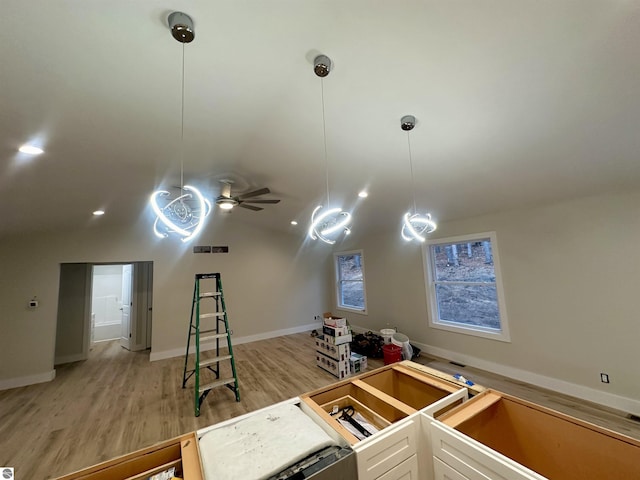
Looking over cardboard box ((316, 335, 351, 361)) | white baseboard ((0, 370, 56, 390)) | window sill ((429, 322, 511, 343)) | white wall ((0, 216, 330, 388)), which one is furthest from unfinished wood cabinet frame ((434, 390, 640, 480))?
white baseboard ((0, 370, 56, 390))

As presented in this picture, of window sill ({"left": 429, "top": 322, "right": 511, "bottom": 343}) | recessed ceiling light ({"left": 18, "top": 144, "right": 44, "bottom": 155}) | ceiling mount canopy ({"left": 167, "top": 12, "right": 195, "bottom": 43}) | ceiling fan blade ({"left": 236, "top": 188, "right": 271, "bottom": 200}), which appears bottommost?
window sill ({"left": 429, "top": 322, "right": 511, "bottom": 343})

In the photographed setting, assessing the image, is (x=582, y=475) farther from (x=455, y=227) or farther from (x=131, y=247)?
(x=131, y=247)

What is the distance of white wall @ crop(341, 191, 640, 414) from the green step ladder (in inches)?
144

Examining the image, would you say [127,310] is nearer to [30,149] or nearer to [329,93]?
[30,149]

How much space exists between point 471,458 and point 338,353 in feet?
9.51

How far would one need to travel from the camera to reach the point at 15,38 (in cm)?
126

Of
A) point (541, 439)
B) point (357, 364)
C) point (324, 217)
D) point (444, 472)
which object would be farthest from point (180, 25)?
point (357, 364)

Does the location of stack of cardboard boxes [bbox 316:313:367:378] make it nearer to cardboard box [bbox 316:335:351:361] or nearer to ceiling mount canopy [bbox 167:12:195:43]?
cardboard box [bbox 316:335:351:361]

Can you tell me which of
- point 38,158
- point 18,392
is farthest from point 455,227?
point 18,392

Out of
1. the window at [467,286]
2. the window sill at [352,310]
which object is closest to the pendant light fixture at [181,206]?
the window at [467,286]

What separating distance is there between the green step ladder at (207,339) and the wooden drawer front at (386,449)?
8.17ft

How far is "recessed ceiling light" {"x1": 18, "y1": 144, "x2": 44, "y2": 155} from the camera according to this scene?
6.57ft

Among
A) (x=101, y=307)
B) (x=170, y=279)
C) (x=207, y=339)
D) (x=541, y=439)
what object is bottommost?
(x=541, y=439)

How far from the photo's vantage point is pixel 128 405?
320 centimetres
